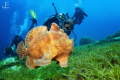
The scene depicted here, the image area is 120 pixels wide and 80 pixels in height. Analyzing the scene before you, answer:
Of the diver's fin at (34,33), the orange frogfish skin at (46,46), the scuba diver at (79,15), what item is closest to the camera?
the orange frogfish skin at (46,46)

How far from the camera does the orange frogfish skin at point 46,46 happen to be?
2.31 m

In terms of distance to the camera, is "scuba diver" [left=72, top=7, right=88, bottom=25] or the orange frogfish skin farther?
"scuba diver" [left=72, top=7, right=88, bottom=25]

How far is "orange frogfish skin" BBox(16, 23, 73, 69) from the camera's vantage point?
231 cm

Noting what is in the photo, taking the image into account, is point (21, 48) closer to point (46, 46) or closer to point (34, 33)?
point (34, 33)

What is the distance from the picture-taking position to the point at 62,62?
2.42 metres

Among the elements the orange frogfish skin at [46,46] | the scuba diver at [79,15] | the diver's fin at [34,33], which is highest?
the scuba diver at [79,15]

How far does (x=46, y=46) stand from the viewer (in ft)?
7.95

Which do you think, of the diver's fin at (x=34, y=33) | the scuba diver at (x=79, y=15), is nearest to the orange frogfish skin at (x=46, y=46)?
the diver's fin at (x=34, y=33)

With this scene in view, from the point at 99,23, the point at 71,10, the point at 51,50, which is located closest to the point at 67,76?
the point at 51,50

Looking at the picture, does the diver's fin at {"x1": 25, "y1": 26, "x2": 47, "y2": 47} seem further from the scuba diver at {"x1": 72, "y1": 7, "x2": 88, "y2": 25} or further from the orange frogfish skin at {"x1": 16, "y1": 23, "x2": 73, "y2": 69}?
the scuba diver at {"x1": 72, "y1": 7, "x2": 88, "y2": 25}

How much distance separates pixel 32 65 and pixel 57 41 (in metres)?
0.71

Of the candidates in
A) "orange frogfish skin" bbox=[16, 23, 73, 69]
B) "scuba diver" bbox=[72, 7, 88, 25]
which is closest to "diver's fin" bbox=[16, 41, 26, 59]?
"orange frogfish skin" bbox=[16, 23, 73, 69]

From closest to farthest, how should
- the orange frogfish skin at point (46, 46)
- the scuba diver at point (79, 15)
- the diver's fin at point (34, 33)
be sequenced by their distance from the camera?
the orange frogfish skin at point (46, 46), the diver's fin at point (34, 33), the scuba diver at point (79, 15)

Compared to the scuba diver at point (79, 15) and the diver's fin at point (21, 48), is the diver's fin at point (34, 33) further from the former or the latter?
the scuba diver at point (79, 15)
